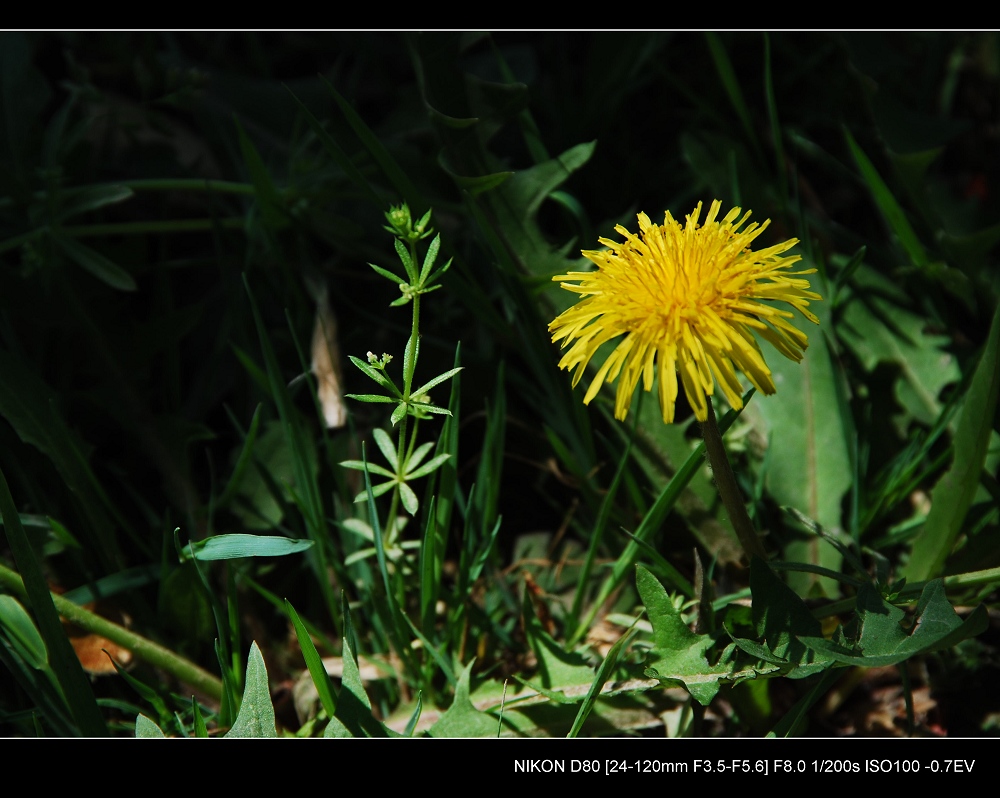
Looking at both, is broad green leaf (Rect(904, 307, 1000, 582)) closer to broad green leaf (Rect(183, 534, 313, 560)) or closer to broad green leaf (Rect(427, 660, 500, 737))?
broad green leaf (Rect(427, 660, 500, 737))

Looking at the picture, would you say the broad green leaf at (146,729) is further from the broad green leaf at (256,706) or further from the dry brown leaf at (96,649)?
the dry brown leaf at (96,649)

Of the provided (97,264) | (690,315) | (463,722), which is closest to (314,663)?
(463,722)

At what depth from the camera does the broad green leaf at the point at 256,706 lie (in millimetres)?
1583

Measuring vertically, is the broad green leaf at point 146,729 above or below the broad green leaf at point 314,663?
below

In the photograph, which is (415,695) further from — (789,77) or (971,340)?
(789,77)

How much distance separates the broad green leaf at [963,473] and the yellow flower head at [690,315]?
1.64ft

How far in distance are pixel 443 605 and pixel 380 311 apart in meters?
0.86

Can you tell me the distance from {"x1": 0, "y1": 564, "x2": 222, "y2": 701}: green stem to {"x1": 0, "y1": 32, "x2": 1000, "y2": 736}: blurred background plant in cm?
1

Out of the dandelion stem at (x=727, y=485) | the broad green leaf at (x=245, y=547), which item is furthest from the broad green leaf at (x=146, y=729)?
the dandelion stem at (x=727, y=485)

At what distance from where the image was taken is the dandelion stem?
145 centimetres

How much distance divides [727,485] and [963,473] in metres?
0.60

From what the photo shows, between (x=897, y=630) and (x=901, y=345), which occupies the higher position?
(x=901, y=345)

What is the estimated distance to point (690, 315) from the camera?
4.47 ft

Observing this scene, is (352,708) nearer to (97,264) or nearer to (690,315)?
(690,315)
